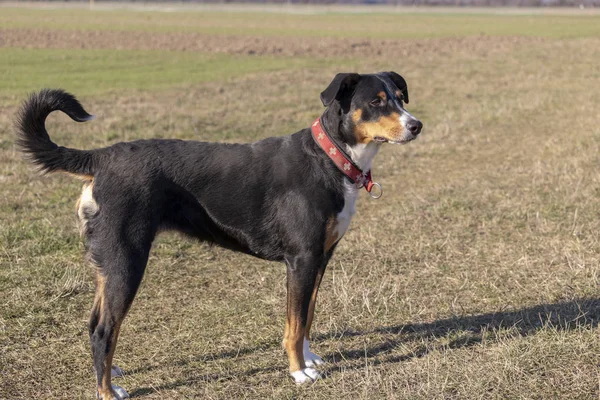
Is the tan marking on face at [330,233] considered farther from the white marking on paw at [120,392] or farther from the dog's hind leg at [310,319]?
the white marking on paw at [120,392]

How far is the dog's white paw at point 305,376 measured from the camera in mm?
4980

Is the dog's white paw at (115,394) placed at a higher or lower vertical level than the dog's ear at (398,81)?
lower

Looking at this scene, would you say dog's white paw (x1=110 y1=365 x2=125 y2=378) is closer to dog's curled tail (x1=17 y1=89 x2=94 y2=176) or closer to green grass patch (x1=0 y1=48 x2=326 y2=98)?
dog's curled tail (x1=17 y1=89 x2=94 y2=176)

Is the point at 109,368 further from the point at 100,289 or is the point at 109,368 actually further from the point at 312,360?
the point at 312,360

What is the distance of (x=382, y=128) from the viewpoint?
490 centimetres

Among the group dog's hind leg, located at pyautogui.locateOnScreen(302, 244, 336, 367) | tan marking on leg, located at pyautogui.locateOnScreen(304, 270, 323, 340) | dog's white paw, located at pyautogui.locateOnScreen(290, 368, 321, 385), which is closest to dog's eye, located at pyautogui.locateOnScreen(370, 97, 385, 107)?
dog's hind leg, located at pyautogui.locateOnScreen(302, 244, 336, 367)

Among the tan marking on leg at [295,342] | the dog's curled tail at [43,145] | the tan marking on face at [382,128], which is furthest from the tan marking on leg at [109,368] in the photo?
the tan marking on face at [382,128]

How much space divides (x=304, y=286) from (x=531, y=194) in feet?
19.3

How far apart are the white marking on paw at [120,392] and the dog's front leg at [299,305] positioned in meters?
1.17

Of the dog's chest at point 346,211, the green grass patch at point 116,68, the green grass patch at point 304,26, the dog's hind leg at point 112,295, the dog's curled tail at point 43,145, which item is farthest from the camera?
the green grass patch at point 304,26

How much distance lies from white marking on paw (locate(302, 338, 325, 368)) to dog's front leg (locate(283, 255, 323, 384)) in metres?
0.14

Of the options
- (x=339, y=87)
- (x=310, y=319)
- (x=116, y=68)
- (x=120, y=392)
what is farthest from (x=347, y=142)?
(x=116, y=68)

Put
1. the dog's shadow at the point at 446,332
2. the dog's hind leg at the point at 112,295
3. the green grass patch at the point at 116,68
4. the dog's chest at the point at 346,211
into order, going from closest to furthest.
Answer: the dog's hind leg at the point at 112,295
the dog's chest at the point at 346,211
the dog's shadow at the point at 446,332
the green grass patch at the point at 116,68

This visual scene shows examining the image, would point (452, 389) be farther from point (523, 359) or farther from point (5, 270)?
point (5, 270)
